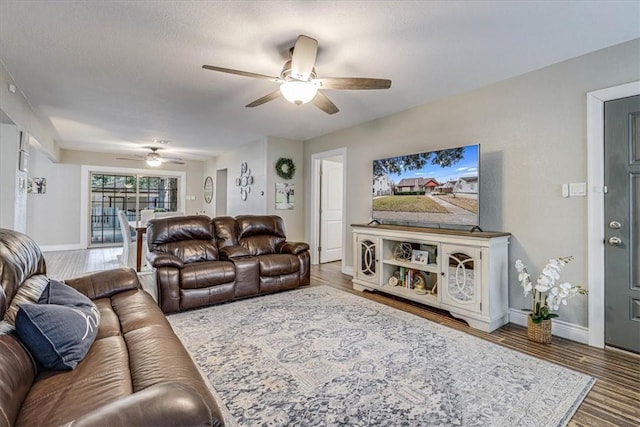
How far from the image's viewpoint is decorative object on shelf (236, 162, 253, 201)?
21.2 ft

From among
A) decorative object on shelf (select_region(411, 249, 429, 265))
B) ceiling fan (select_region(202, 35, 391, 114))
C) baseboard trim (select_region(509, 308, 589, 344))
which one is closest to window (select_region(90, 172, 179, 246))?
ceiling fan (select_region(202, 35, 391, 114))

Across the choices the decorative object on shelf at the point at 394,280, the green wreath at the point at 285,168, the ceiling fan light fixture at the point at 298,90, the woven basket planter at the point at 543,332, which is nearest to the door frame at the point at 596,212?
the woven basket planter at the point at 543,332

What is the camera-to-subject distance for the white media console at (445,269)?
9.40ft

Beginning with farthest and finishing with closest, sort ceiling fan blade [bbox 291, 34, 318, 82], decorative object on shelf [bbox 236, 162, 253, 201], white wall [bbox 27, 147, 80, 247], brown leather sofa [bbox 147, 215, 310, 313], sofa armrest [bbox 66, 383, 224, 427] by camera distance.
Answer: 1. white wall [bbox 27, 147, 80, 247]
2. decorative object on shelf [bbox 236, 162, 253, 201]
3. brown leather sofa [bbox 147, 215, 310, 313]
4. ceiling fan blade [bbox 291, 34, 318, 82]
5. sofa armrest [bbox 66, 383, 224, 427]

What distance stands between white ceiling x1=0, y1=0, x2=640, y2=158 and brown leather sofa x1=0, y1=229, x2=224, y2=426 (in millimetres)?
1672

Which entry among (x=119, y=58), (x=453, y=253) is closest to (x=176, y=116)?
Answer: (x=119, y=58)

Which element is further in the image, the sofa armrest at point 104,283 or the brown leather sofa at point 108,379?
the sofa armrest at point 104,283

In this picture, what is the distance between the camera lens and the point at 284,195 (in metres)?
5.96

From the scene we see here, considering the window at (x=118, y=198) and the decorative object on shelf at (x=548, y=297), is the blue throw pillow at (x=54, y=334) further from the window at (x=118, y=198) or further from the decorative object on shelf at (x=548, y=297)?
the window at (x=118, y=198)

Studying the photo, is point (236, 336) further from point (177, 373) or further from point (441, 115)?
point (441, 115)

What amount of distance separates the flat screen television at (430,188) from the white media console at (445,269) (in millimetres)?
237

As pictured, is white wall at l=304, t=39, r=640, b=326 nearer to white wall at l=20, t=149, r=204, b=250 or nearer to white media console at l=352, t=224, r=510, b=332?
white media console at l=352, t=224, r=510, b=332

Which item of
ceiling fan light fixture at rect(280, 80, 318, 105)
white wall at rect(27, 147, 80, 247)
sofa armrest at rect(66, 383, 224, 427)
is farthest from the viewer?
white wall at rect(27, 147, 80, 247)

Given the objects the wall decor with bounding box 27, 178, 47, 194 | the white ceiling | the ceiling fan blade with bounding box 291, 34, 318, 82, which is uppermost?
the white ceiling
